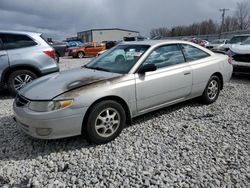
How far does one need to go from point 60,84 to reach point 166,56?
1931mm

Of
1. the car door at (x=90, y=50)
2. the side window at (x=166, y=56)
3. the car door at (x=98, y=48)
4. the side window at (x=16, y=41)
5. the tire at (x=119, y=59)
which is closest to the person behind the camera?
the side window at (x=166, y=56)

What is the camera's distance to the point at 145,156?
2.82 metres

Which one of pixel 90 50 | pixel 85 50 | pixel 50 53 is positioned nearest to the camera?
pixel 50 53

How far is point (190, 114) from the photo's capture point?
4156 mm

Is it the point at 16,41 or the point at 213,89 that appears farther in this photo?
the point at 16,41

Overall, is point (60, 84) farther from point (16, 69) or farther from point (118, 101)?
point (16, 69)

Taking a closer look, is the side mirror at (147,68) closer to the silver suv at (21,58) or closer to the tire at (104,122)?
the tire at (104,122)

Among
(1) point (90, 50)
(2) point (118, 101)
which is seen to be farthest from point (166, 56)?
(1) point (90, 50)

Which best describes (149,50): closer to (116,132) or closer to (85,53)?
(116,132)

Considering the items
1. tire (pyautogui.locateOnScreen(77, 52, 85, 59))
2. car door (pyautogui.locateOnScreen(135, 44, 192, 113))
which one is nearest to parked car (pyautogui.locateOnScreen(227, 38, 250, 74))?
car door (pyautogui.locateOnScreen(135, 44, 192, 113))

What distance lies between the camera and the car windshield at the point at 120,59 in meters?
3.51

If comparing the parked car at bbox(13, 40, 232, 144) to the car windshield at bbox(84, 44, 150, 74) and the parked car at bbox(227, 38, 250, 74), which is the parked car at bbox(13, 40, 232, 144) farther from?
the parked car at bbox(227, 38, 250, 74)

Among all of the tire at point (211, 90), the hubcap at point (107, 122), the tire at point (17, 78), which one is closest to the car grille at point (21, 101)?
the hubcap at point (107, 122)

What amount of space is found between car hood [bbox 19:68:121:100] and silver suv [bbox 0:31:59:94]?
7.78ft
